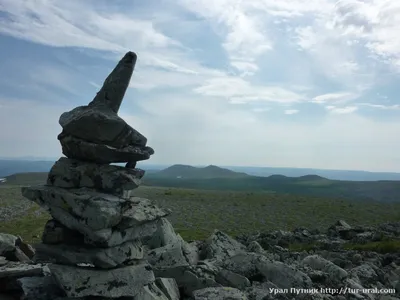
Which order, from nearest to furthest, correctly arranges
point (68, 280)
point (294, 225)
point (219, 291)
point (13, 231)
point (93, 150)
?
point (68, 280) → point (93, 150) → point (219, 291) → point (13, 231) → point (294, 225)

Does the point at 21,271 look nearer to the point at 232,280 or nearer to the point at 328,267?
the point at 232,280

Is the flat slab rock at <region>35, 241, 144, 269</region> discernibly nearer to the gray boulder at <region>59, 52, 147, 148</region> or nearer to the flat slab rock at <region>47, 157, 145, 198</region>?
the flat slab rock at <region>47, 157, 145, 198</region>

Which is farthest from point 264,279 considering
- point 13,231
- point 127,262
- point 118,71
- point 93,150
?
point 13,231

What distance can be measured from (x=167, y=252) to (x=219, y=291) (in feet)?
13.2

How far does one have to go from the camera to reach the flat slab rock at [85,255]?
10.3 m

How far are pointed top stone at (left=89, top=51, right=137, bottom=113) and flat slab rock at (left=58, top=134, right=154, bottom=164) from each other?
1.32 metres

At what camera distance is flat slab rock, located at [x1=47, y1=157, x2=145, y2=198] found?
10.9 metres

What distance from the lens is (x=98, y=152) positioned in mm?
10773

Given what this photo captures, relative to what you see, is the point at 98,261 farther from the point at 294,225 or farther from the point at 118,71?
the point at 294,225

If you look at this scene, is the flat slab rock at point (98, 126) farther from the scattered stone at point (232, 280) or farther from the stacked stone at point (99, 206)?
the scattered stone at point (232, 280)

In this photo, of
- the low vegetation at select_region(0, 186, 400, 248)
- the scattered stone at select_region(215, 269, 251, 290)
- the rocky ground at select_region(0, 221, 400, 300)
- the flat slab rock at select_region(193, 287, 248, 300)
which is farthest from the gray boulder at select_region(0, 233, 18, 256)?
the low vegetation at select_region(0, 186, 400, 248)

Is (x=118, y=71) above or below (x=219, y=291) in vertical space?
above

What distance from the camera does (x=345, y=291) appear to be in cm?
1277

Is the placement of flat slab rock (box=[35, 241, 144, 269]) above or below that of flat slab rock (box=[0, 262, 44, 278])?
above
